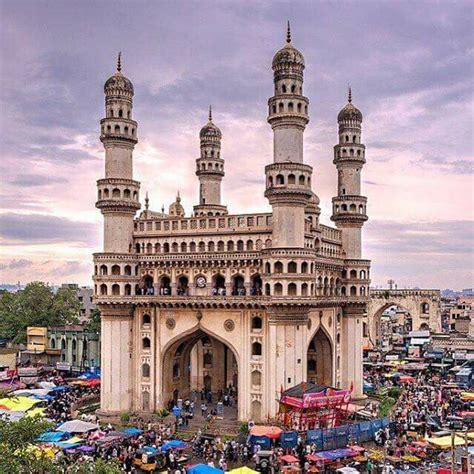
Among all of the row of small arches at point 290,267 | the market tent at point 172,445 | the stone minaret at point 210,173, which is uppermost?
the stone minaret at point 210,173

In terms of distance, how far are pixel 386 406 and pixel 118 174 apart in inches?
914

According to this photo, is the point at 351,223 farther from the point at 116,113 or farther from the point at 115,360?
the point at 115,360

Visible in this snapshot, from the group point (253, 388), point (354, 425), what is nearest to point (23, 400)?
point (253, 388)

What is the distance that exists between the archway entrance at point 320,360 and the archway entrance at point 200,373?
19.1ft

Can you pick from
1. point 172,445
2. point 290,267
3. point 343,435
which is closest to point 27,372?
point 172,445

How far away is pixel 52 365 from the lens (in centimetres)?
6338

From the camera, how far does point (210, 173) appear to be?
181 feet

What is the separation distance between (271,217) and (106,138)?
12.6 metres

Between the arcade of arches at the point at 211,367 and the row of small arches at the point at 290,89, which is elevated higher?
the row of small arches at the point at 290,89

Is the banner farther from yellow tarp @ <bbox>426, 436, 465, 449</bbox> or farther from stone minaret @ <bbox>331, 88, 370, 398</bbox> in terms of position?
stone minaret @ <bbox>331, 88, 370, 398</bbox>

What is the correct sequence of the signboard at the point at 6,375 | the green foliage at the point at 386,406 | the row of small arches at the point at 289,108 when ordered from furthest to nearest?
the signboard at the point at 6,375
the row of small arches at the point at 289,108
the green foliage at the point at 386,406

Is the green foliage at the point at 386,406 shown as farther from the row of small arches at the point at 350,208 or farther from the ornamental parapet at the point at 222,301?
the row of small arches at the point at 350,208

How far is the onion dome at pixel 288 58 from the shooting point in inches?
1597

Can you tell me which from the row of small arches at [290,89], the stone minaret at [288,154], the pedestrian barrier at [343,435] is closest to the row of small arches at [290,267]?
the stone minaret at [288,154]
